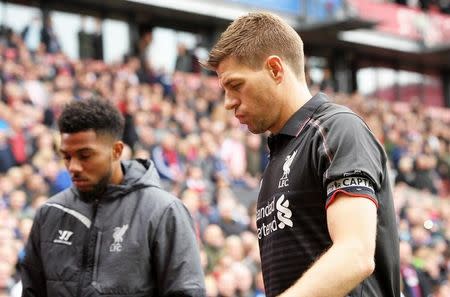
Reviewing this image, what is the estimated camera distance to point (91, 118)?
3.64 m

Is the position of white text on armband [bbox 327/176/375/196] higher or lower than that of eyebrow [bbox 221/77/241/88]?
lower

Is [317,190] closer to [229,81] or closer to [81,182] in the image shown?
[229,81]

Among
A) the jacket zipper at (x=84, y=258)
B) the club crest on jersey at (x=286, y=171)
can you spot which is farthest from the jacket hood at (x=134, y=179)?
the club crest on jersey at (x=286, y=171)

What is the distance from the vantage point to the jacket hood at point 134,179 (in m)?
3.59

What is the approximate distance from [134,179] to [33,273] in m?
0.58

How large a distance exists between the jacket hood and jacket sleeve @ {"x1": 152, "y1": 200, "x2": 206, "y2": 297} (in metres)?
0.21

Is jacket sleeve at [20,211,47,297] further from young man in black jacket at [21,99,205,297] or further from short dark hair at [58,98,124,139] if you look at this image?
short dark hair at [58,98,124,139]

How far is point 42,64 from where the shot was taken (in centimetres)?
1304

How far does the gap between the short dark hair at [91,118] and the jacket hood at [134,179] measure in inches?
6.1

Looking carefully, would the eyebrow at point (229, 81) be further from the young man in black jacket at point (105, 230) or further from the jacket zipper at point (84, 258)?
the jacket zipper at point (84, 258)

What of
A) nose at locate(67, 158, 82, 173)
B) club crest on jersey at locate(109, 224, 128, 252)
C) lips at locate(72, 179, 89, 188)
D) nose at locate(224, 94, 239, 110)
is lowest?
club crest on jersey at locate(109, 224, 128, 252)

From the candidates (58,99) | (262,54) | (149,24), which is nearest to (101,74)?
(58,99)

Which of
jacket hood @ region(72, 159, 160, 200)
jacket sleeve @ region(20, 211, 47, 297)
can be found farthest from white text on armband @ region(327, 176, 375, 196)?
jacket sleeve @ region(20, 211, 47, 297)

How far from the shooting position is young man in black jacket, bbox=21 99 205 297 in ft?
11.2
